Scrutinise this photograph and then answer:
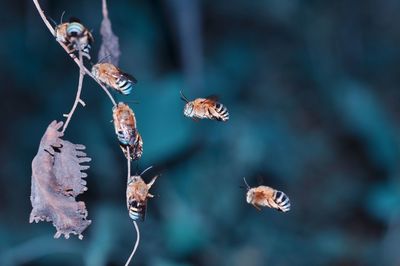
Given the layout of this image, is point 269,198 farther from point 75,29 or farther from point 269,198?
point 75,29

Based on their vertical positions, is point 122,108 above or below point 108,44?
below

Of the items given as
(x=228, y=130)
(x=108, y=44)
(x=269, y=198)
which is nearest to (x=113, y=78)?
(x=108, y=44)

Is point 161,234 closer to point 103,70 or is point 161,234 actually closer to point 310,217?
point 310,217

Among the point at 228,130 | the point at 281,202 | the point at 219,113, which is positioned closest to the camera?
the point at 219,113

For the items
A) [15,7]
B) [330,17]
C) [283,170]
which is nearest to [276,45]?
[330,17]

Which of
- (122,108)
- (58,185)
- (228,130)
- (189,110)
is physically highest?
(228,130)

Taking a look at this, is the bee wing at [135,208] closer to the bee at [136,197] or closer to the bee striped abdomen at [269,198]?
the bee at [136,197]
